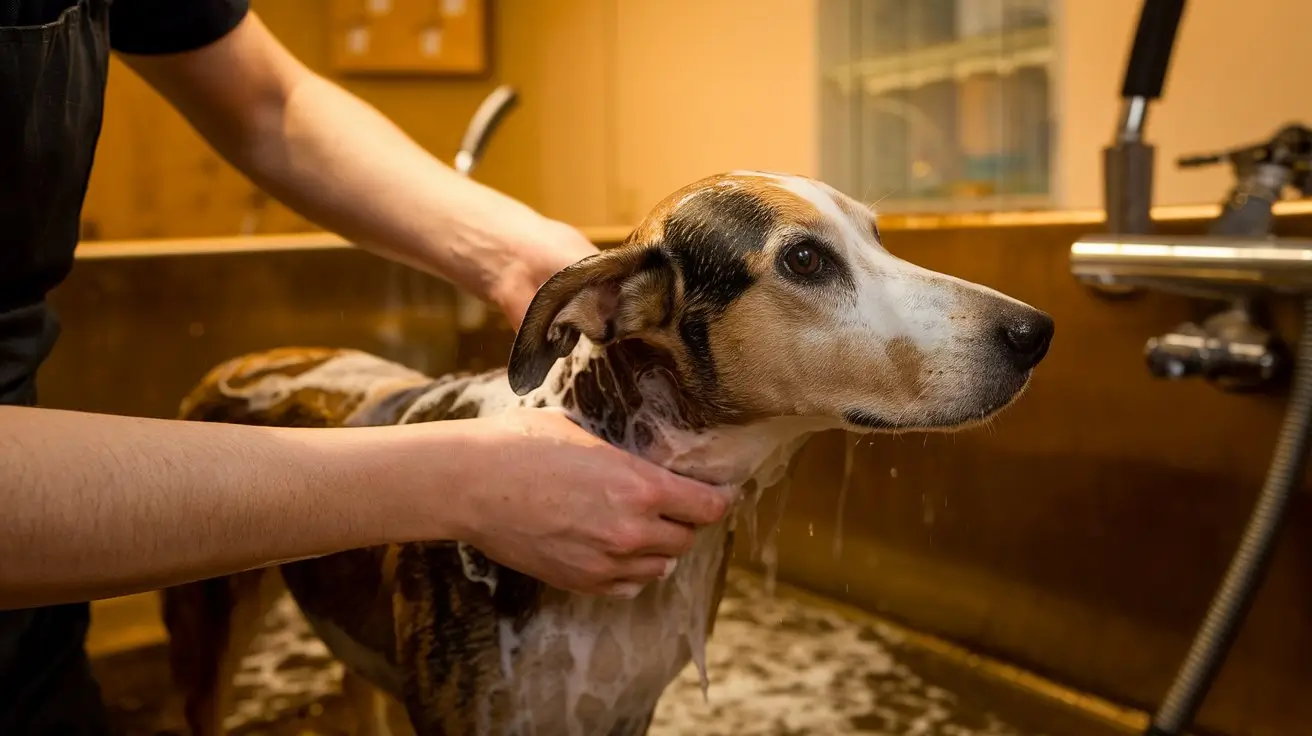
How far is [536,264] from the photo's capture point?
2.85 feet

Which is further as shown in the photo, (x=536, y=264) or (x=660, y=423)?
(x=536, y=264)

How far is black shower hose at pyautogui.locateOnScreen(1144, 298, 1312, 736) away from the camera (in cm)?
90

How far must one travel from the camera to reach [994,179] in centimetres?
201

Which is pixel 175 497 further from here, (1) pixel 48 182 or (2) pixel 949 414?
(2) pixel 949 414

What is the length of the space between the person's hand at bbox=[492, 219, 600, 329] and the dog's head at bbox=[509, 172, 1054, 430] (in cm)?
15

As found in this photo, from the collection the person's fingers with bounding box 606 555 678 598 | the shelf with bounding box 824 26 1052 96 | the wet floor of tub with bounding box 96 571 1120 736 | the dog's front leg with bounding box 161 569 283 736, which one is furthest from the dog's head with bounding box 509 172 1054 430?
the shelf with bounding box 824 26 1052 96

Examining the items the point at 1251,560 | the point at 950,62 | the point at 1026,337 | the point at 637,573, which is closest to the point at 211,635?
the point at 637,573

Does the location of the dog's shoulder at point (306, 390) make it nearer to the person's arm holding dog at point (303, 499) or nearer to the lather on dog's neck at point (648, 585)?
the lather on dog's neck at point (648, 585)

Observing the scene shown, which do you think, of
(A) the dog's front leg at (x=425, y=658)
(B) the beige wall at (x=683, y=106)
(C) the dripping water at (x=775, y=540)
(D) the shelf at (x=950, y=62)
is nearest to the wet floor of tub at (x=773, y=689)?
(C) the dripping water at (x=775, y=540)

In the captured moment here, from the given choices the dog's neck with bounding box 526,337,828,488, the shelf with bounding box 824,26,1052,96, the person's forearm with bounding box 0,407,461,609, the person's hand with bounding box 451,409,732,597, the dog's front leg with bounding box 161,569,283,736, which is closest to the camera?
the person's forearm with bounding box 0,407,461,609

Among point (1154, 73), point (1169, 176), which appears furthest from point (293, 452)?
point (1169, 176)

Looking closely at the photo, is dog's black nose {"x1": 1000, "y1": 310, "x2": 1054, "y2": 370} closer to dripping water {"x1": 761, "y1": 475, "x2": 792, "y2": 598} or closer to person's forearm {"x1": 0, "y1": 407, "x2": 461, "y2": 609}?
dripping water {"x1": 761, "y1": 475, "x2": 792, "y2": 598}

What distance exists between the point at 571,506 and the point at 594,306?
0.13 meters

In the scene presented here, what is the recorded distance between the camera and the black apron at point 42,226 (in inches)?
26.1
